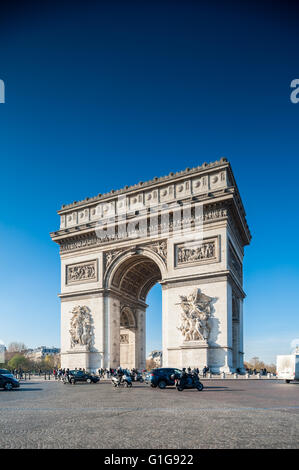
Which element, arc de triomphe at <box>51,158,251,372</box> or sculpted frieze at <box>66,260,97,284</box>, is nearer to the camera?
arc de triomphe at <box>51,158,251,372</box>

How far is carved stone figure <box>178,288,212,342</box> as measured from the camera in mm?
28469

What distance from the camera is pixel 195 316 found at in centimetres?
2889

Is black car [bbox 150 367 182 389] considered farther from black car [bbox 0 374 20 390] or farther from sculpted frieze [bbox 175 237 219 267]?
sculpted frieze [bbox 175 237 219 267]

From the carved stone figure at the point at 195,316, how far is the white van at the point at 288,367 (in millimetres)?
5068

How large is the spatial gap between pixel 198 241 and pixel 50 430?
23.7 metres

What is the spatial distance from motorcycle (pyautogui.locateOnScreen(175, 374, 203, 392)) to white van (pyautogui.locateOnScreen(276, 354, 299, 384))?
9.73 meters

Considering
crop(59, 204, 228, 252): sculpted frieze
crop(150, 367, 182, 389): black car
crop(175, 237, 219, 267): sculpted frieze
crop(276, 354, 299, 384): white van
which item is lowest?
crop(276, 354, 299, 384): white van

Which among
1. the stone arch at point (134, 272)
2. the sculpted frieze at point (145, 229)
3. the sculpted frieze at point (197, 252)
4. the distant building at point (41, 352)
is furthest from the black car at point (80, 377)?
the distant building at point (41, 352)

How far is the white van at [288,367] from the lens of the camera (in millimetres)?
25469

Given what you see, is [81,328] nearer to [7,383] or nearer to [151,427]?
[7,383]

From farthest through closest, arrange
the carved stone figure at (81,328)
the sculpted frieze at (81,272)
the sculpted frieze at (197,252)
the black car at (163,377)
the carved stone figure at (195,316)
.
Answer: the sculpted frieze at (81,272) < the carved stone figure at (81,328) < the sculpted frieze at (197,252) < the carved stone figure at (195,316) < the black car at (163,377)

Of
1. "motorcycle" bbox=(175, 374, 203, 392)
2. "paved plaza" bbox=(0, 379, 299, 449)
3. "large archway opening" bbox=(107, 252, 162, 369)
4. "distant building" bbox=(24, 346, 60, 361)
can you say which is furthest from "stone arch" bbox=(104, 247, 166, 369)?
"distant building" bbox=(24, 346, 60, 361)

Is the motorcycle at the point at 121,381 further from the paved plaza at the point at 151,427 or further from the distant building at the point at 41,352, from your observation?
the distant building at the point at 41,352
